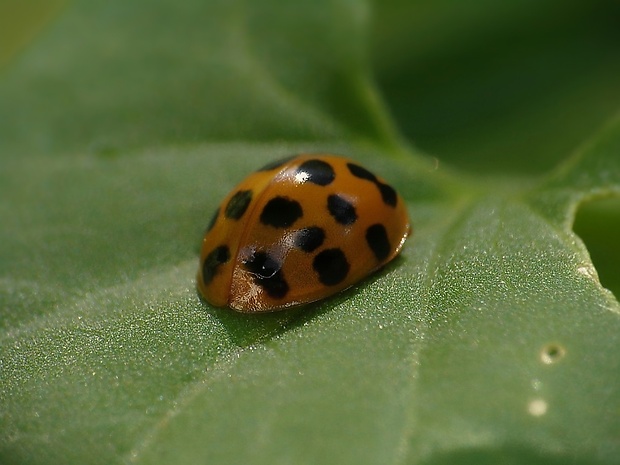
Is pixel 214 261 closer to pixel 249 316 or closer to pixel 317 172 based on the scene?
pixel 249 316

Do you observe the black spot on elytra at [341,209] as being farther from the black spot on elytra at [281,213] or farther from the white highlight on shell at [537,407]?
the white highlight on shell at [537,407]

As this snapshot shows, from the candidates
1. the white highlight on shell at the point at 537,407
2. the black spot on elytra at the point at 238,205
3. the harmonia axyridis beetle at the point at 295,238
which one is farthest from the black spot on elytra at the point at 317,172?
the white highlight on shell at the point at 537,407

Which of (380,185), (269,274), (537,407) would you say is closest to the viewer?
(537,407)

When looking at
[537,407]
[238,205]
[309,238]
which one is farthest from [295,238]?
[537,407]

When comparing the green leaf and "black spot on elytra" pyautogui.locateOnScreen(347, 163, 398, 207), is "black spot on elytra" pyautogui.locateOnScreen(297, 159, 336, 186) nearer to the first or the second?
"black spot on elytra" pyautogui.locateOnScreen(347, 163, 398, 207)

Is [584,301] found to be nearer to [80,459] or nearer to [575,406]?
[575,406]

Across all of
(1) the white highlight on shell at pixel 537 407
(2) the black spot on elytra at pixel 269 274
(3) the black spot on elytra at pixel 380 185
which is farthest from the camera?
(3) the black spot on elytra at pixel 380 185

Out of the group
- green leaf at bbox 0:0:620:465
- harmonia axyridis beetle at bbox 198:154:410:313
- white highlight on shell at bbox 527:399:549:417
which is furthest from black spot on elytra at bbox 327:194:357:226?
white highlight on shell at bbox 527:399:549:417
